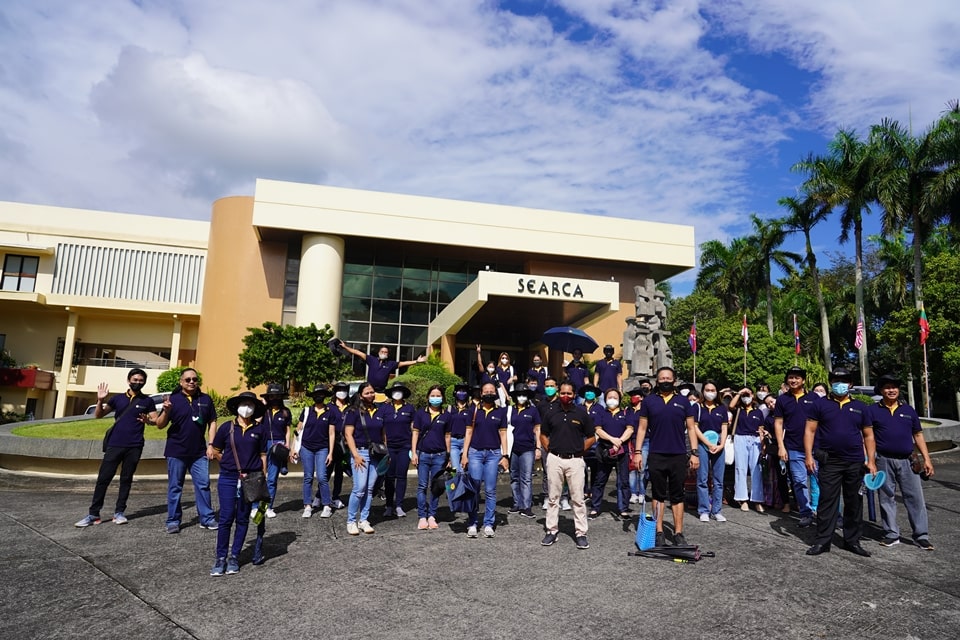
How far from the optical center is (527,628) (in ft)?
14.4

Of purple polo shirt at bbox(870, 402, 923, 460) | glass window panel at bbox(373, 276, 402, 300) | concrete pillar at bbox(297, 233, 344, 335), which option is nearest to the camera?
purple polo shirt at bbox(870, 402, 923, 460)

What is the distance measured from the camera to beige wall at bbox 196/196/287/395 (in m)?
29.4

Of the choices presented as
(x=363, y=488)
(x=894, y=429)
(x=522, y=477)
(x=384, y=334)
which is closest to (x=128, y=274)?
(x=384, y=334)

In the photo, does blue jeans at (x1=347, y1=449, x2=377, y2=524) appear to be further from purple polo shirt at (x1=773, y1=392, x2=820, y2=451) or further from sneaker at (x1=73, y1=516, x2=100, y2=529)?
purple polo shirt at (x1=773, y1=392, x2=820, y2=451)

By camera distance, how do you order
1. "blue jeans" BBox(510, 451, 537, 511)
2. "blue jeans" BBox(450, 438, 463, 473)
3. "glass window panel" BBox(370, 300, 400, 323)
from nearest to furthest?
1. "blue jeans" BBox(450, 438, 463, 473)
2. "blue jeans" BBox(510, 451, 537, 511)
3. "glass window panel" BBox(370, 300, 400, 323)

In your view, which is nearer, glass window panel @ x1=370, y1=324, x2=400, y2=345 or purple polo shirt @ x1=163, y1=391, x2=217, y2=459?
purple polo shirt @ x1=163, y1=391, x2=217, y2=459

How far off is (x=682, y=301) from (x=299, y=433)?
45718 mm

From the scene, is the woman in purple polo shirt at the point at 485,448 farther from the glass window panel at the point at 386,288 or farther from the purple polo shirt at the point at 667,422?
the glass window panel at the point at 386,288

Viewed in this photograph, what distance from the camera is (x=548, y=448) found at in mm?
7090

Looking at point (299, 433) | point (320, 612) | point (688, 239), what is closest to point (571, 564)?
point (320, 612)

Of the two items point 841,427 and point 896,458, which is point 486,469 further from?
point 896,458

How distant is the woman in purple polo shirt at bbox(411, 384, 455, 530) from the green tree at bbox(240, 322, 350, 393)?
13.2m

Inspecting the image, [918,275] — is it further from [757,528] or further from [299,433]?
[299,433]

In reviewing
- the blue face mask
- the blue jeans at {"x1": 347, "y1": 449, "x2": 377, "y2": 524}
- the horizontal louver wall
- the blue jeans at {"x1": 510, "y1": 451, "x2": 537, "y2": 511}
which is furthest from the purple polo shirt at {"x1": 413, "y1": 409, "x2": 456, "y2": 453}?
the horizontal louver wall
